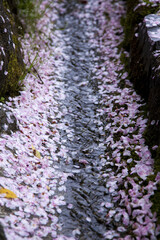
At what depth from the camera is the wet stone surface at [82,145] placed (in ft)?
11.8

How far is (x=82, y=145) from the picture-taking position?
199 inches

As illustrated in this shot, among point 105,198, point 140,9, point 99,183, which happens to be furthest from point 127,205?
point 140,9

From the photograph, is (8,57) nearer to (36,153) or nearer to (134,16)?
(36,153)

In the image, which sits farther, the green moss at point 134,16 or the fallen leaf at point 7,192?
the green moss at point 134,16

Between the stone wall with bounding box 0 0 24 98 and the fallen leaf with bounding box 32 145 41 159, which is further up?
the stone wall with bounding box 0 0 24 98

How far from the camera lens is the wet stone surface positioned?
3.61 metres

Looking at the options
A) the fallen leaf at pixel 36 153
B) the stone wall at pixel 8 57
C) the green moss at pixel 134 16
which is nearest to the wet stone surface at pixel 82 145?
the fallen leaf at pixel 36 153

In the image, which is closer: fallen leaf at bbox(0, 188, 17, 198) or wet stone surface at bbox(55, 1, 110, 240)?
fallen leaf at bbox(0, 188, 17, 198)

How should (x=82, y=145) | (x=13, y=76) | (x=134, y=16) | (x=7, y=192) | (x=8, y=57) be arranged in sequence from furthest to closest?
1. (x=134, y=16)
2. (x=13, y=76)
3. (x=8, y=57)
4. (x=82, y=145)
5. (x=7, y=192)

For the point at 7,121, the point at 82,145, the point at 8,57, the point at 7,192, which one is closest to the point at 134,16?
the point at 8,57

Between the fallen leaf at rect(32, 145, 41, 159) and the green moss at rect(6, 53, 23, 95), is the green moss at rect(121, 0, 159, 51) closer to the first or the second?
the green moss at rect(6, 53, 23, 95)

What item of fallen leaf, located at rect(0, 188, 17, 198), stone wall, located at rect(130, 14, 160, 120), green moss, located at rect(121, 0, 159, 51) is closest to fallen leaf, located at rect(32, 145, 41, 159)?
fallen leaf, located at rect(0, 188, 17, 198)

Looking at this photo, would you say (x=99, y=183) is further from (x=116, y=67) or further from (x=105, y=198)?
(x=116, y=67)

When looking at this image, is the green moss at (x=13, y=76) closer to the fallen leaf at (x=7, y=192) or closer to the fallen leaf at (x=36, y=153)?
the fallen leaf at (x=36, y=153)
